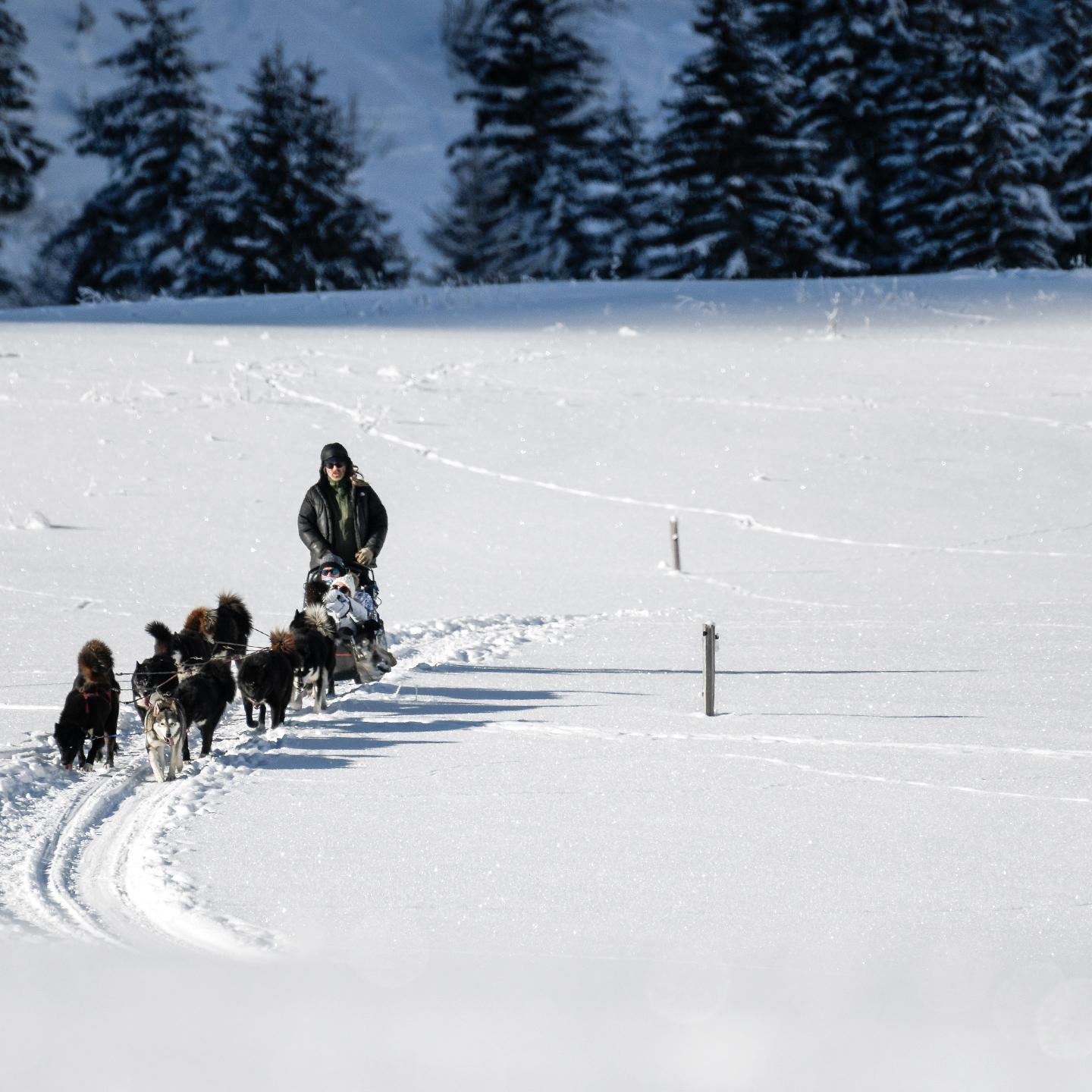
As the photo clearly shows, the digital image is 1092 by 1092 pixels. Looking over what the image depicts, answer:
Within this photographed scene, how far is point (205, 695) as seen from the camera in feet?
25.6

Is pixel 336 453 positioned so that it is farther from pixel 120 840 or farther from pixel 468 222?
pixel 468 222

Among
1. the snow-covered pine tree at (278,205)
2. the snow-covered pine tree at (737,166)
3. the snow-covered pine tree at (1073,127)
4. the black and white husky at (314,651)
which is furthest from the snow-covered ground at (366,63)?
the black and white husky at (314,651)

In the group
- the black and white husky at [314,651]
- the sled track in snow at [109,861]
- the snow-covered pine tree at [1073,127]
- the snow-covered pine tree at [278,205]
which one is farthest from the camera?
the snow-covered pine tree at [278,205]

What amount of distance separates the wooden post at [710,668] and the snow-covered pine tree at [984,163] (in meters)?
34.9

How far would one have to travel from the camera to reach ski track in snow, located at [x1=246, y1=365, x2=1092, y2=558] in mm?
15781

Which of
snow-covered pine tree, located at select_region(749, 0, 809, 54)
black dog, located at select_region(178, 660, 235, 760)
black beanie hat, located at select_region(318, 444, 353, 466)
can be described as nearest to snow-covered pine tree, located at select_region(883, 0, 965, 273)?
snow-covered pine tree, located at select_region(749, 0, 809, 54)

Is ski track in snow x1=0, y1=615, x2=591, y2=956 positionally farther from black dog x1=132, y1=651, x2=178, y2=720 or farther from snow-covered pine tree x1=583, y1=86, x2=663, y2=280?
snow-covered pine tree x1=583, y1=86, x2=663, y2=280

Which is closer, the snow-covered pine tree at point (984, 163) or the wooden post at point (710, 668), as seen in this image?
the wooden post at point (710, 668)

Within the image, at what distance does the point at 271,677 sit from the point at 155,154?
1569 inches

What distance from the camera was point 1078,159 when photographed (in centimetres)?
4303

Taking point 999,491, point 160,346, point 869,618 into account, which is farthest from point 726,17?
point 869,618

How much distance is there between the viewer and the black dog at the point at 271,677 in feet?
27.6

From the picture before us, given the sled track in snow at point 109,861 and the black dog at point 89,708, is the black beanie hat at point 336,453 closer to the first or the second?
the sled track in snow at point 109,861

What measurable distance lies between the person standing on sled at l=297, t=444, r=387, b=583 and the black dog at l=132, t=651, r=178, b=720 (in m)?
2.33
